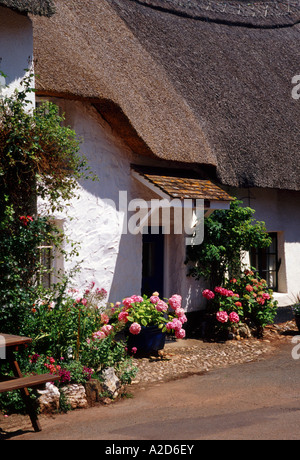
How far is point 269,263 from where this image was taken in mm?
12578

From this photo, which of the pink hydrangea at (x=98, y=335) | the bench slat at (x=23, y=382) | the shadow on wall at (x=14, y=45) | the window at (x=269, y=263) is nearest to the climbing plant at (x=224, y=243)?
the window at (x=269, y=263)

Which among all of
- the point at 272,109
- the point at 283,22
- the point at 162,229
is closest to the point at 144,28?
the point at 272,109

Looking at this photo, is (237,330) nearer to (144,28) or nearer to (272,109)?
(272,109)

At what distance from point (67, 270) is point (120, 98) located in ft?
8.41

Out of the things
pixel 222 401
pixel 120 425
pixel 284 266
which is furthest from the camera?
pixel 284 266

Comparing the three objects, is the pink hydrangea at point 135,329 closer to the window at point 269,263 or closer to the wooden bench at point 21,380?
the wooden bench at point 21,380

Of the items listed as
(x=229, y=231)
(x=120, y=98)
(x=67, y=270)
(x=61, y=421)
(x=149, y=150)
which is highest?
(x=120, y=98)

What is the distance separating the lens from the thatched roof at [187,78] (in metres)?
8.82

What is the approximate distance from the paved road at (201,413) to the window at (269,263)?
433cm

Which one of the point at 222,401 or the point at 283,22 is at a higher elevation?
the point at 283,22

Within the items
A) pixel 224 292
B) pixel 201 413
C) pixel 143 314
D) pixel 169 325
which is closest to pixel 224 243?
pixel 224 292

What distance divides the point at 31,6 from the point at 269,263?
24.4 ft

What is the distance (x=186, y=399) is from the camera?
6.77 m

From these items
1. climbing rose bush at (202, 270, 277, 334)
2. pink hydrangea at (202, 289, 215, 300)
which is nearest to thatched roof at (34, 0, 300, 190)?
climbing rose bush at (202, 270, 277, 334)
